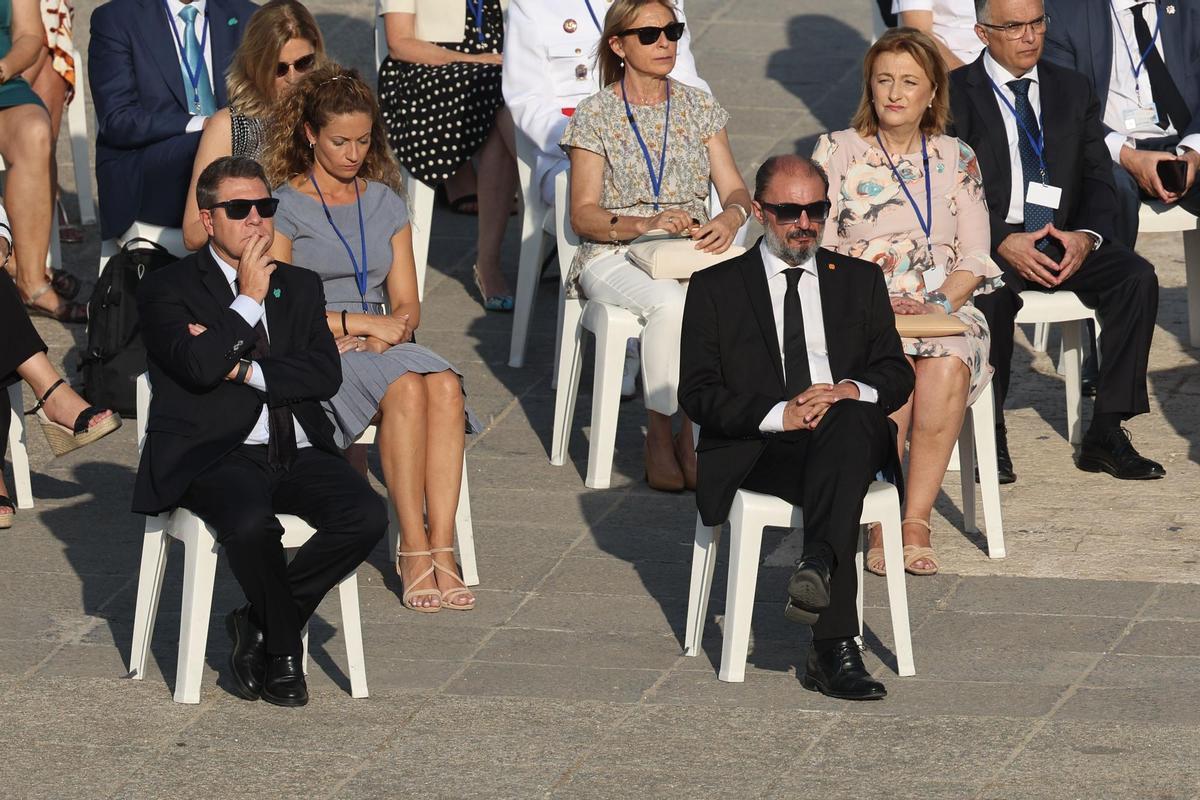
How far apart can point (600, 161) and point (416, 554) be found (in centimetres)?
167

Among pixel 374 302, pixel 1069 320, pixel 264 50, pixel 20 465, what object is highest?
pixel 264 50

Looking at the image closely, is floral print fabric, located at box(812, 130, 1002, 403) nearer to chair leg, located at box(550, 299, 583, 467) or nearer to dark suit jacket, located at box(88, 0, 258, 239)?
chair leg, located at box(550, 299, 583, 467)

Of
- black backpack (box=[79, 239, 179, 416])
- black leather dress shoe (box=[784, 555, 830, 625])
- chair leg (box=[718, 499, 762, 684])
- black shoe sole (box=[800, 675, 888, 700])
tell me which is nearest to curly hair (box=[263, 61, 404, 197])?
black backpack (box=[79, 239, 179, 416])

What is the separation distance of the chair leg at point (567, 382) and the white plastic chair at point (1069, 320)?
141cm

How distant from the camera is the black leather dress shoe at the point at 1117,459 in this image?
659cm

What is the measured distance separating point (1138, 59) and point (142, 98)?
3542 millimetres

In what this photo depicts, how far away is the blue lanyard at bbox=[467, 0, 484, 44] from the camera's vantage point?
8477 millimetres

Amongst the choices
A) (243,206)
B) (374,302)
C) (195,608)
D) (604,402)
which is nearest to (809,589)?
(195,608)

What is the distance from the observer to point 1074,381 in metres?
6.95

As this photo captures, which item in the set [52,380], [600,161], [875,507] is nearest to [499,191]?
[600,161]

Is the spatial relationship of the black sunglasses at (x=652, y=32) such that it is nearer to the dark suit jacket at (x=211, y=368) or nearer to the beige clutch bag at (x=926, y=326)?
the beige clutch bag at (x=926, y=326)

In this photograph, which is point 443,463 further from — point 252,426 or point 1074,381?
point 1074,381

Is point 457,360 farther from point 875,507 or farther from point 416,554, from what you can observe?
point 875,507

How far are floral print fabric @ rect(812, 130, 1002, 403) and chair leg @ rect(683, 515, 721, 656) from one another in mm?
1250
